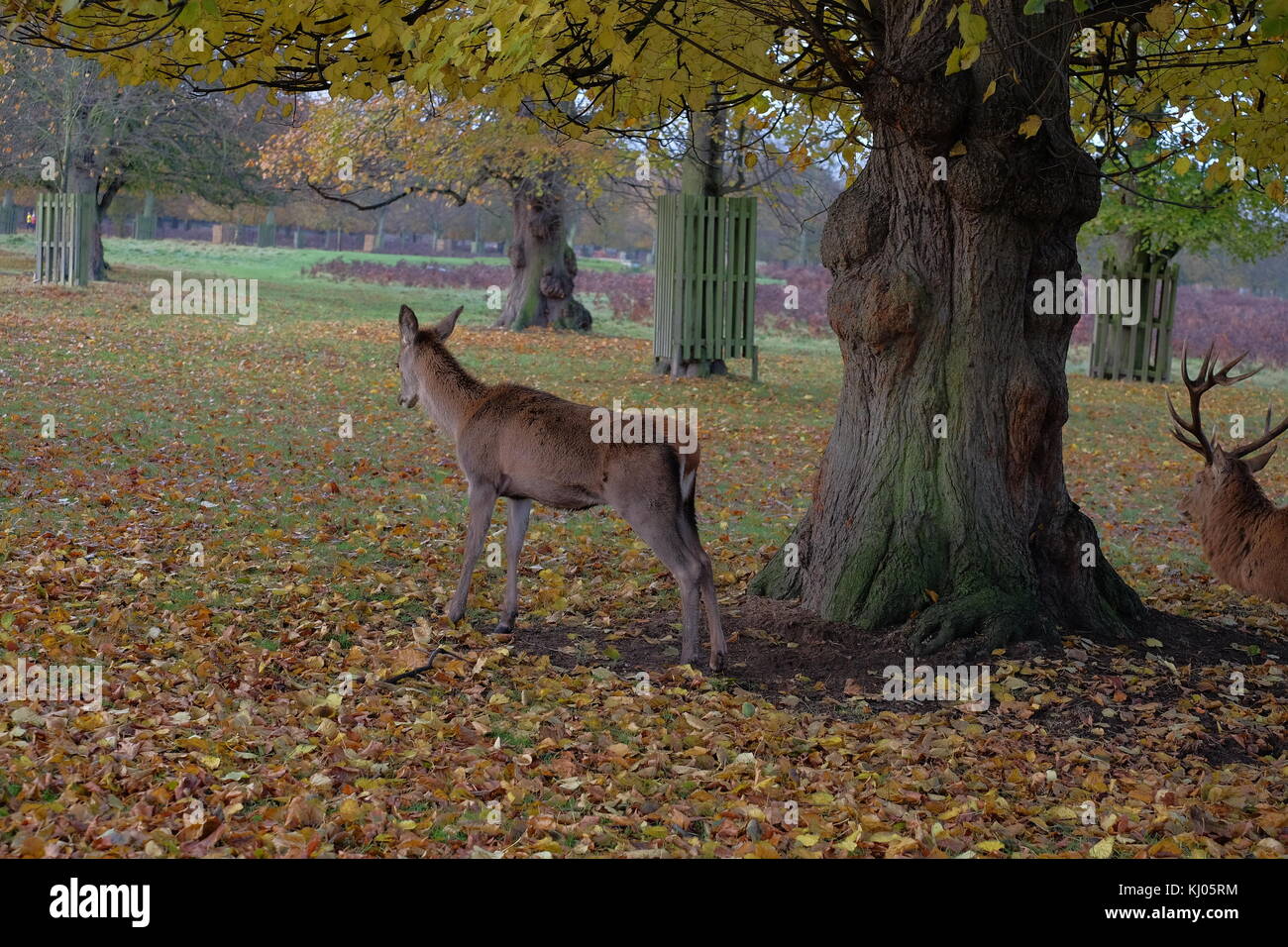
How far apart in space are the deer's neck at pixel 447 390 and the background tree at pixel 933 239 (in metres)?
1.65

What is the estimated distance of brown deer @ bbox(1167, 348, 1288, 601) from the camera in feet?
27.1

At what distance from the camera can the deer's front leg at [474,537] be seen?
7.54 meters

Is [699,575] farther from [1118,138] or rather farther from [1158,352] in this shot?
[1158,352]

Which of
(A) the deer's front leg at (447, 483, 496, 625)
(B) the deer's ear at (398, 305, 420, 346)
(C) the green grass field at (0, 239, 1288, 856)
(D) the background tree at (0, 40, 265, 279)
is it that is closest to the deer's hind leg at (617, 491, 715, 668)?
(C) the green grass field at (0, 239, 1288, 856)

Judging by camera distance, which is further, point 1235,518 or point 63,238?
point 63,238

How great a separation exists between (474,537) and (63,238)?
82.6ft

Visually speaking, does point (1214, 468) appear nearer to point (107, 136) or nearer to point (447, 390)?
point (447, 390)

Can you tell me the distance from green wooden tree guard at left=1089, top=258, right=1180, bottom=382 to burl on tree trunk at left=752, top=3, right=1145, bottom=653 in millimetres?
19209

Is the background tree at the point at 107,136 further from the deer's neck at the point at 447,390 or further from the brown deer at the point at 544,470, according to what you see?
the brown deer at the point at 544,470

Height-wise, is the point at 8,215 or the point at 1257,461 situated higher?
the point at 8,215

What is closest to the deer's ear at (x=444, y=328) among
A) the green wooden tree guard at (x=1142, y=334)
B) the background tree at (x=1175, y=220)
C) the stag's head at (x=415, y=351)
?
the stag's head at (x=415, y=351)

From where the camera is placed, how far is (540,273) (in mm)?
30484

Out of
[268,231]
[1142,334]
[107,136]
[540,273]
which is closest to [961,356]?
[1142,334]
